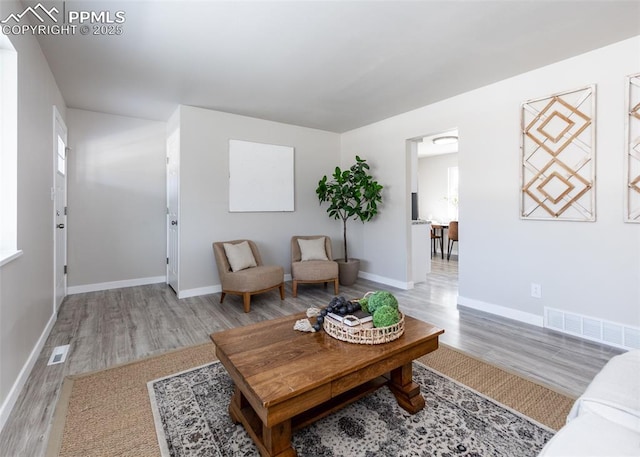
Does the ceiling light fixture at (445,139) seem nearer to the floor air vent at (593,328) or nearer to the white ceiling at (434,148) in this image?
the white ceiling at (434,148)

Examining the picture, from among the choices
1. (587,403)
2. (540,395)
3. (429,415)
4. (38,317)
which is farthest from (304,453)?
(38,317)

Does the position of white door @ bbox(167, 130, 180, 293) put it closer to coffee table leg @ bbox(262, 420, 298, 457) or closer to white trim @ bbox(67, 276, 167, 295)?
white trim @ bbox(67, 276, 167, 295)

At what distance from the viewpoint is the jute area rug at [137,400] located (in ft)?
4.59

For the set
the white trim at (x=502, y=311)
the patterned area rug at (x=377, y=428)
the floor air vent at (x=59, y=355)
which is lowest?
the patterned area rug at (x=377, y=428)

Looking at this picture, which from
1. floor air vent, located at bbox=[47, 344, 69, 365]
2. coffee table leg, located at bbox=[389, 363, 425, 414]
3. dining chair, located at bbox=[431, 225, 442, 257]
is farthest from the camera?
dining chair, located at bbox=[431, 225, 442, 257]

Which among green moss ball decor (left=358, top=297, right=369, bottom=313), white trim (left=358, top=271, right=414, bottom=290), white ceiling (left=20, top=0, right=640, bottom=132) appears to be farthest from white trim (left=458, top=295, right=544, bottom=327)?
white ceiling (left=20, top=0, right=640, bottom=132)

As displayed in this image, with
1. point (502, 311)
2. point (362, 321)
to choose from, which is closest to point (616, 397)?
point (362, 321)

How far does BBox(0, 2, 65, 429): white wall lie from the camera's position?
1.69 m

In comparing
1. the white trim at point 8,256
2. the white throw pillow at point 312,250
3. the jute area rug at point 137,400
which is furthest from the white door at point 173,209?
the white trim at point 8,256

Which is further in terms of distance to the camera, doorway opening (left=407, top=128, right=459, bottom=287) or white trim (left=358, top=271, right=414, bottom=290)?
doorway opening (left=407, top=128, right=459, bottom=287)

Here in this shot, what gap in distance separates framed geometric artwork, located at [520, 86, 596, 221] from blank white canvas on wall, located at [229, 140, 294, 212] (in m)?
2.96

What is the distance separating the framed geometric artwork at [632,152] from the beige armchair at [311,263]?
2792 mm

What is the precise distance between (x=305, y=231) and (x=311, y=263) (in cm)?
99

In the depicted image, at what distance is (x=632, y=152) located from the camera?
90.4 inches
